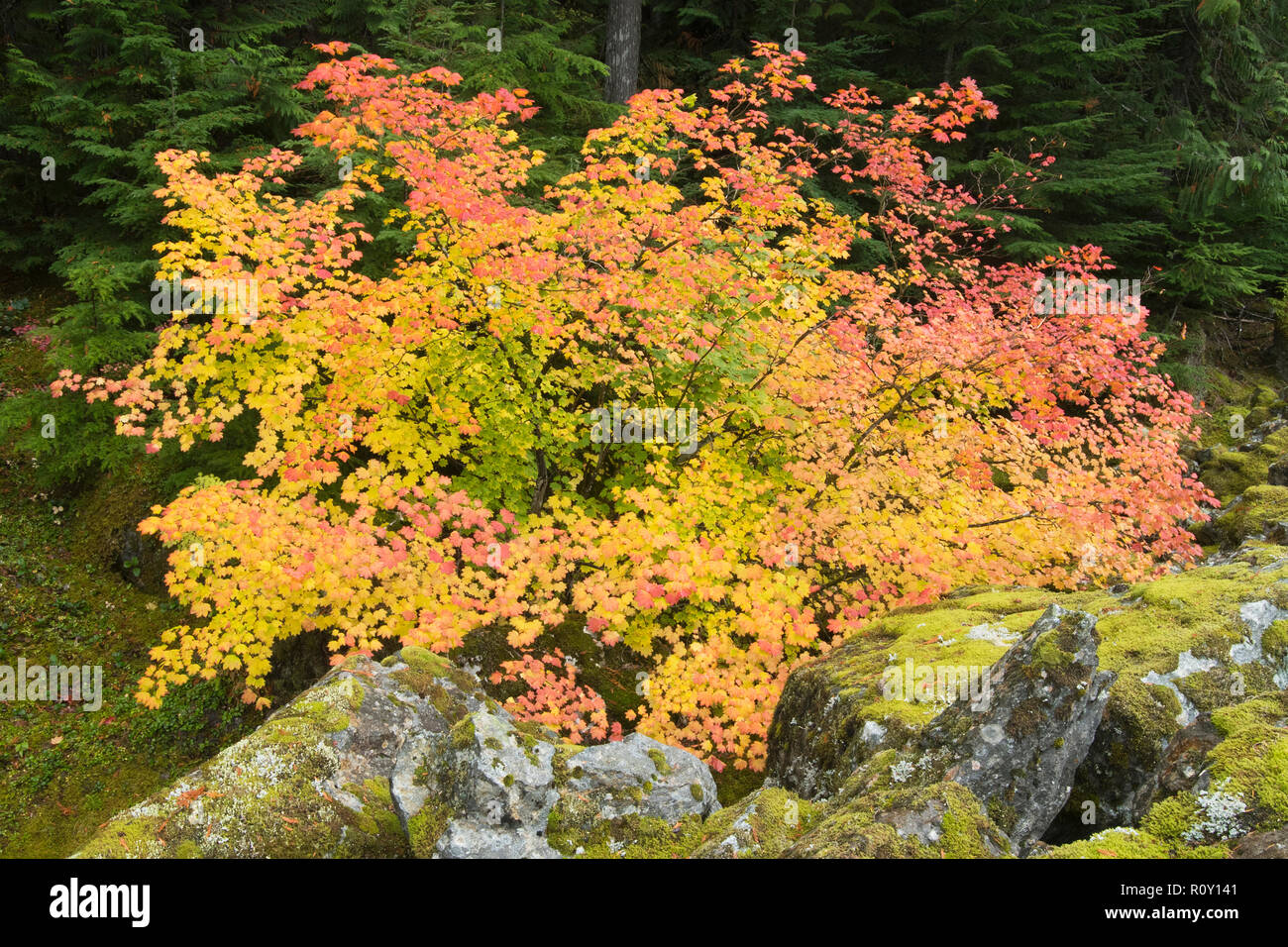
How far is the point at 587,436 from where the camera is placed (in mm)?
10547

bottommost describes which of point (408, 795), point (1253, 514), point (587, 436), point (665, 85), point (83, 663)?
point (83, 663)

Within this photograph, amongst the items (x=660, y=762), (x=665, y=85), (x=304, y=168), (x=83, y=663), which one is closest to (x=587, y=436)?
(x=660, y=762)

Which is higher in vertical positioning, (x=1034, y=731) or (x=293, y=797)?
(x=1034, y=731)

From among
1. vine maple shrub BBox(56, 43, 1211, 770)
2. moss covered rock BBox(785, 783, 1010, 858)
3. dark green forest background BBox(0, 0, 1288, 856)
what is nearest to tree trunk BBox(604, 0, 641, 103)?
dark green forest background BBox(0, 0, 1288, 856)

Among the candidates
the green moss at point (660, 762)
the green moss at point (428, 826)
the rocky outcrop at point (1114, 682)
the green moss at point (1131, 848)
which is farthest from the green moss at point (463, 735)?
the green moss at point (1131, 848)

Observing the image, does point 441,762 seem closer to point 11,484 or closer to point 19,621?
point 19,621

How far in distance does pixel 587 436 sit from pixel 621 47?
8.98 meters

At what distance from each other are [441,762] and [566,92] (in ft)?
41.1

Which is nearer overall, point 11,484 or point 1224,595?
point 1224,595

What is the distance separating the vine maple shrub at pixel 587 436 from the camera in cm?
753

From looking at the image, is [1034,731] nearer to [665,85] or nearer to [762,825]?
[762,825]

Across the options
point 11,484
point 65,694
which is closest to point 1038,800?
point 65,694

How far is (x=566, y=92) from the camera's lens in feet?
44.8
